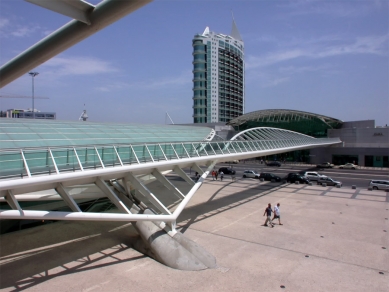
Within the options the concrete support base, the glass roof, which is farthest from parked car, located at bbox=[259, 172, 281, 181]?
the concrete support base

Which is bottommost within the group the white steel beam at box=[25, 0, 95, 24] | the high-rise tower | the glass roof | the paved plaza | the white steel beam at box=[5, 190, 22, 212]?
the paved plaza

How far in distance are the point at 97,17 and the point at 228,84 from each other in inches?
4019

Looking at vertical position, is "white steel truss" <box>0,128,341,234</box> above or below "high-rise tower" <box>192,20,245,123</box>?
below

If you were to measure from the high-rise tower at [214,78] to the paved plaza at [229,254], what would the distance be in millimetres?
73871

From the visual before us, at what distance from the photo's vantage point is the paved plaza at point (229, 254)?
10.6 metres

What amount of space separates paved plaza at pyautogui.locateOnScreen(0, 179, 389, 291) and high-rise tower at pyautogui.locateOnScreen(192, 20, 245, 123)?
73.9m

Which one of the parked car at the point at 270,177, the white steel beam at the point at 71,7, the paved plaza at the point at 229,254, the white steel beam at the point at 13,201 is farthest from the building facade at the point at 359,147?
the white steel beam at the point at 71,7

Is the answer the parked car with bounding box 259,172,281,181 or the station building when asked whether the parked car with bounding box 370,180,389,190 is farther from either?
the station building

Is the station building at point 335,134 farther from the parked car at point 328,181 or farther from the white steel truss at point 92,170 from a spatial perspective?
the white steel truss at point 92,170

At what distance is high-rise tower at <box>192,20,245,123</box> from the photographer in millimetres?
93938

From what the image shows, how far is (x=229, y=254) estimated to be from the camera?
13258 mm

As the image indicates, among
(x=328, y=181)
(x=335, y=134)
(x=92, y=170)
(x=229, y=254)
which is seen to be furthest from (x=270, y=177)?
(x=335, y=134)

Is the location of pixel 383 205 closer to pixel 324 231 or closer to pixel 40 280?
pixel 324 231

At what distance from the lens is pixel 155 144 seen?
15625mm
